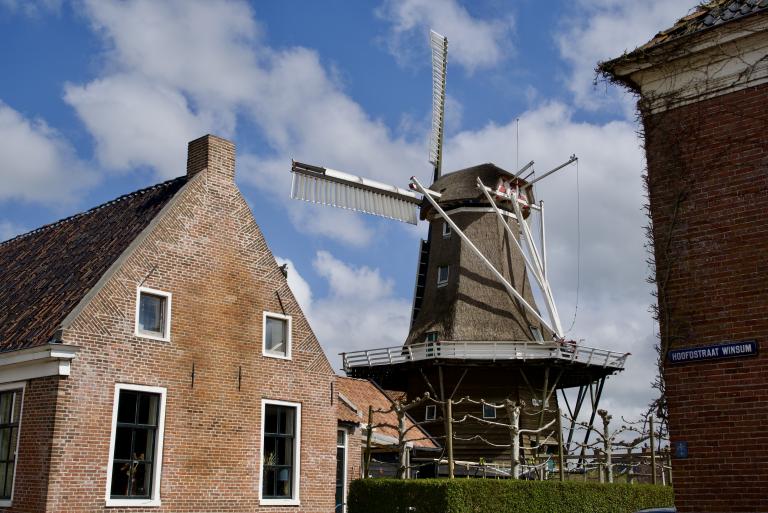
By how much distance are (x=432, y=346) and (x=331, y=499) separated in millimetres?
11285

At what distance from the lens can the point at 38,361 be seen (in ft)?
43.7

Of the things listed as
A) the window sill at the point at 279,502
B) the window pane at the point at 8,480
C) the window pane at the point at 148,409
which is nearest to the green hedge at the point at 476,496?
the window sill at the point at 279,502

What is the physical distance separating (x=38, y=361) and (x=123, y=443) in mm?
2015

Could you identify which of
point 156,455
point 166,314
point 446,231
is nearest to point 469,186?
point 446,231

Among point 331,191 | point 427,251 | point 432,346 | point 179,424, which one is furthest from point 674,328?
point 427,251

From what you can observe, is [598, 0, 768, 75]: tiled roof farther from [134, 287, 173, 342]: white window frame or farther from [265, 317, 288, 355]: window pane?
[265, 317, 288, 355]: window pane

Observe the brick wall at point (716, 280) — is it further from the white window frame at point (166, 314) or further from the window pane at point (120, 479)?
the window pane at point (120, 479)

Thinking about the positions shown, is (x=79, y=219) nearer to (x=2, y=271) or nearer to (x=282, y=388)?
(x=2, y=271)

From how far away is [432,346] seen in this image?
27875 millimetres

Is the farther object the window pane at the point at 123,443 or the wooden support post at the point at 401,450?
the wooden support post at the point at 401,450

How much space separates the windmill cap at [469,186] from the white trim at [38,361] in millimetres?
20401

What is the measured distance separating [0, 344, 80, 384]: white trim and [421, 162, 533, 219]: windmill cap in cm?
2040

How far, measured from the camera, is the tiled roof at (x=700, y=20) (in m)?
8.41

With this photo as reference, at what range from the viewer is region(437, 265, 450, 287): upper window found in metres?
31.3
